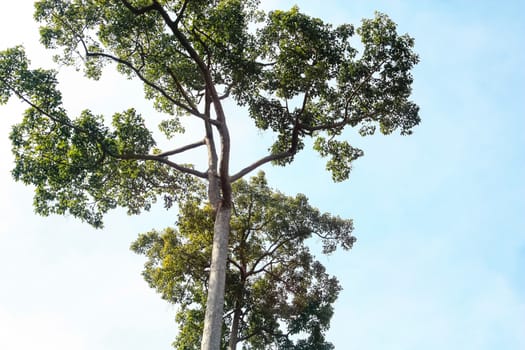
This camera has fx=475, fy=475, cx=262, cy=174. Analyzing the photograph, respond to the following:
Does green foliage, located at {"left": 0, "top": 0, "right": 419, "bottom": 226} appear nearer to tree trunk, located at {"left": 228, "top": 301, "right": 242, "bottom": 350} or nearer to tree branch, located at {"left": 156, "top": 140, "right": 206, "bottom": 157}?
tree branch, located at {"left": 156, "top": 140, "right": 206, "bottom": 157}

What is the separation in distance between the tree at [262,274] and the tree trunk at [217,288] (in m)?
6.88

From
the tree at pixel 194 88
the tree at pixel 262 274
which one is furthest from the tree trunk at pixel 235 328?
the tree at pixel 194 88

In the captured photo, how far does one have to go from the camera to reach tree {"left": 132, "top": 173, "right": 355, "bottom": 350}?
17609 mm

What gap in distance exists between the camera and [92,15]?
38.0ft

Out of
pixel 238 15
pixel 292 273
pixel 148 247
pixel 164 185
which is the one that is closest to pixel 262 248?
pixel 292 273

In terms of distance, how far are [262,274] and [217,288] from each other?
30.1ft

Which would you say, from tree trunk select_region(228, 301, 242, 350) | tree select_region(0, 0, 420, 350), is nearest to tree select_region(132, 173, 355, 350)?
tree trunk select_region(228, 301, 242, 350)

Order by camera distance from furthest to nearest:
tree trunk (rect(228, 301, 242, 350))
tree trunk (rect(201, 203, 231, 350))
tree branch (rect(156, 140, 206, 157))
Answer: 1. tree trunk (rect(228, 301, 242, 350))
2. tree branch (rect(156, 140, 206, 157))
3. tree trunk (rect(201, 203, 231, 350))

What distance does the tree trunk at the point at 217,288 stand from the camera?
9237mm

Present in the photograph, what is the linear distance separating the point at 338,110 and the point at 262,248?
7.58 meters

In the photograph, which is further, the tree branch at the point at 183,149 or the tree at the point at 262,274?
the tree at the point at 262,274

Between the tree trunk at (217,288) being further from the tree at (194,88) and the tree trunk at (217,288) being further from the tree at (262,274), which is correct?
the tree at (262,274)

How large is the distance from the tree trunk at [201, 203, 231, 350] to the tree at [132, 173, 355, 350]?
6.88 metres

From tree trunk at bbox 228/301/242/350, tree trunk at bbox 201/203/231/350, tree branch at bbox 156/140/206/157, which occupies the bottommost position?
tree trunk at bbox 201/203/231/350
